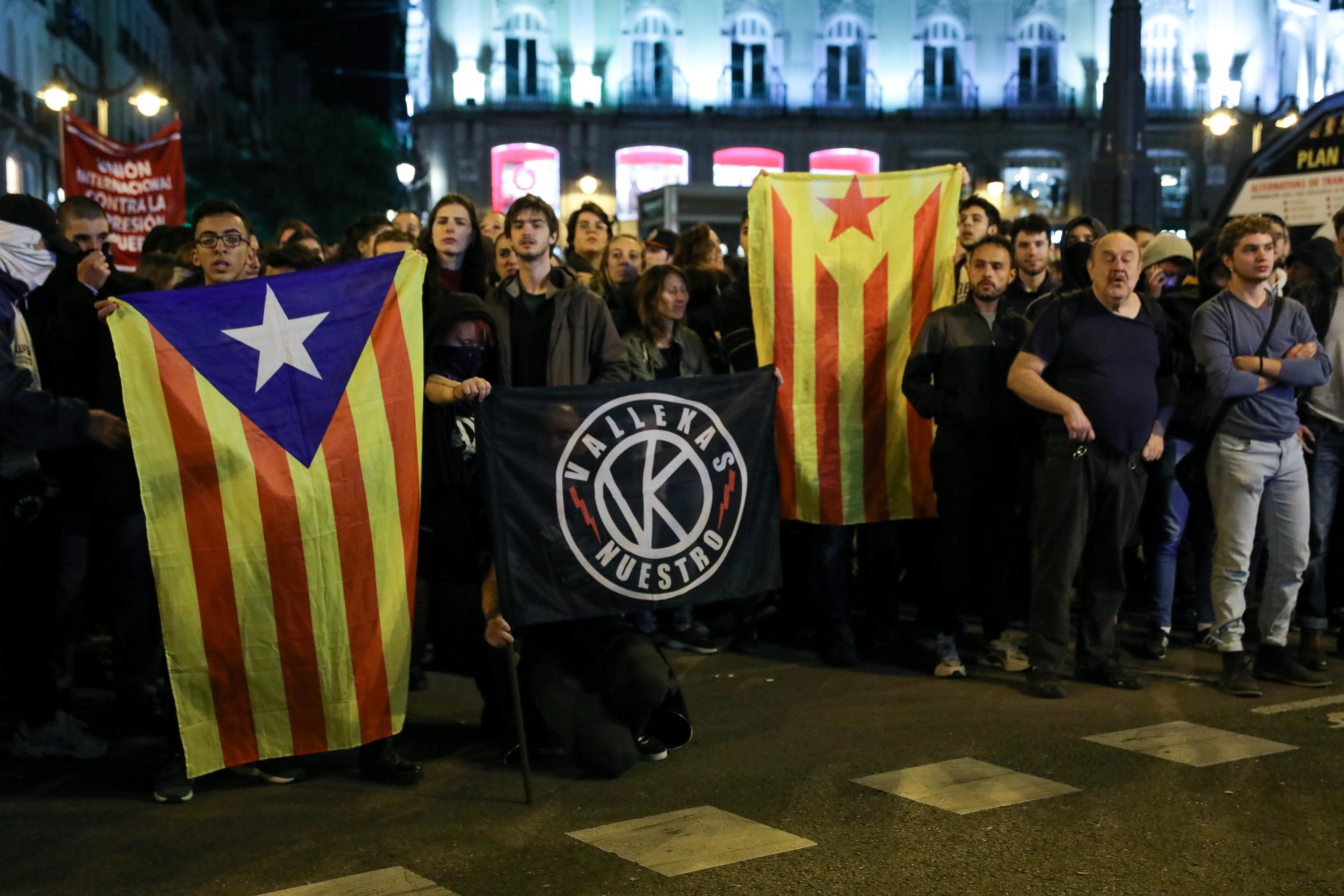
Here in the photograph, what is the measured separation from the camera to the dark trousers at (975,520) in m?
7.38

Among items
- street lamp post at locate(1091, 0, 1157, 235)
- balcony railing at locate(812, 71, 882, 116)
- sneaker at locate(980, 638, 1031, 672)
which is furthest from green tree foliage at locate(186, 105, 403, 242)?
sneaker at locate(980, 638, 1031, 672)

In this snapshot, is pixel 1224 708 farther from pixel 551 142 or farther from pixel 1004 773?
pixel 551 142

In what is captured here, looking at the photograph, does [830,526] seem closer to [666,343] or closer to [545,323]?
[666,343]

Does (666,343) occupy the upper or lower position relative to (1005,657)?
upper

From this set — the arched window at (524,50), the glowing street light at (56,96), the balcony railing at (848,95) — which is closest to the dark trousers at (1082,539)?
the glowing street light at (56,96)

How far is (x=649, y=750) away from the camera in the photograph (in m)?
5.77

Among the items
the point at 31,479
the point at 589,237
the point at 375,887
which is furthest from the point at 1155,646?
the point at 31,479

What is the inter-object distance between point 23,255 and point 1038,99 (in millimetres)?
45884

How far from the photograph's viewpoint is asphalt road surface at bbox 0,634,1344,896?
4398mm

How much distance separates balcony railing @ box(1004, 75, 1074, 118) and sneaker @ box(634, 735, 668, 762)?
44.5 m

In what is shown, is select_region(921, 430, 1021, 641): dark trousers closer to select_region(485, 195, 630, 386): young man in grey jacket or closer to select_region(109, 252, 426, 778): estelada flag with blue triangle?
select_region(485, 195, 630, 386): young man in grey jacket

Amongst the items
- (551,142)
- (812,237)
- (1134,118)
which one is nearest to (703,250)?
(812,237)

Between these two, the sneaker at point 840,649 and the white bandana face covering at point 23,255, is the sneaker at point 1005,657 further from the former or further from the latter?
the white bandana face covering at point 23,255

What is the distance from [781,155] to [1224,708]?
136 ft
